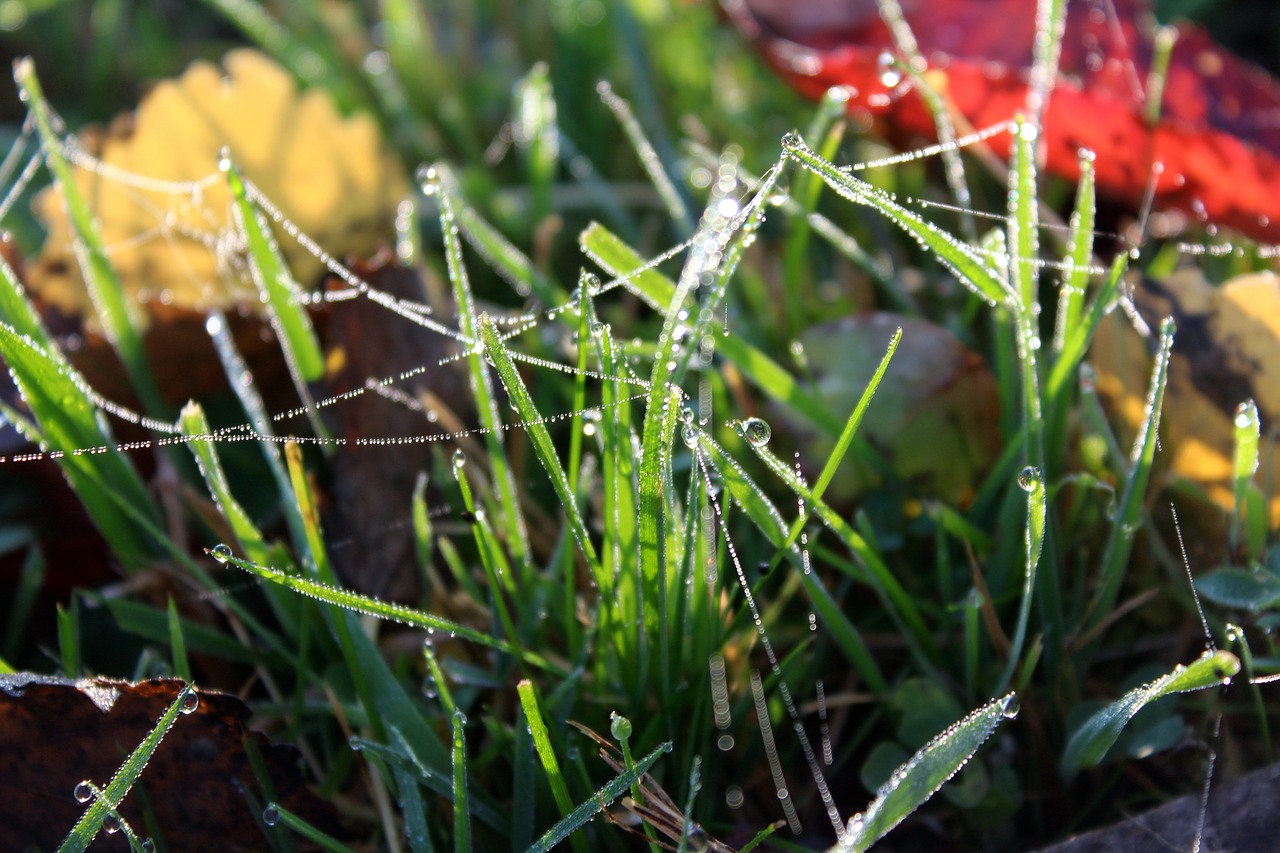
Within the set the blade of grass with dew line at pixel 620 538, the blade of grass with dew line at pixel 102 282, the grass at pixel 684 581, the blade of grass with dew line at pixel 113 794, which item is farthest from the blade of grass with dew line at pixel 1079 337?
the blade of grass with dew line at pixel 102 282

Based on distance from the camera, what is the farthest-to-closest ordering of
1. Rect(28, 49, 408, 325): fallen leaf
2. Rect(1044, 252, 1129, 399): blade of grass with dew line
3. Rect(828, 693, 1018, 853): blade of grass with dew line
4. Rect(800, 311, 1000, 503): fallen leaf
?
Rect(28, 49, 408, 325): fallen leaf
Rect(800, 311, 1000, 503): fallen leaf
Rect(1044, 252, 1129, 399): blade of grass with dew line
Rect(828, 693, 1018, 853): blade of grass with dew line

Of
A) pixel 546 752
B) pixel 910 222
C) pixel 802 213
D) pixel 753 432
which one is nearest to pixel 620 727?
pixel 546 752

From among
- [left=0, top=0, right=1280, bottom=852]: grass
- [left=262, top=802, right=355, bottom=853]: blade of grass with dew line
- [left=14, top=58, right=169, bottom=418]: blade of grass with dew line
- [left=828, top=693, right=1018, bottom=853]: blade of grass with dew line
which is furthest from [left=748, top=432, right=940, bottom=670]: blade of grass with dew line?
[left=14, top=58, right=169, bottom=418]: blade of grass with dew line

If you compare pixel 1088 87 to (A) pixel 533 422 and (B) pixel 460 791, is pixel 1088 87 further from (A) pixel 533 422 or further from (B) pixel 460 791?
(B) pixel 460 791

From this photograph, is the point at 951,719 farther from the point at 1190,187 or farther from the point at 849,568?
the point at 1190,187

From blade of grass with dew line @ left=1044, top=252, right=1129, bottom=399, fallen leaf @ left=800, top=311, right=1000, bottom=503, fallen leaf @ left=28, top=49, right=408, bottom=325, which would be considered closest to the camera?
Answer: blade of grass with dew line @ left=1044, top=252, right=1129, bottom=399

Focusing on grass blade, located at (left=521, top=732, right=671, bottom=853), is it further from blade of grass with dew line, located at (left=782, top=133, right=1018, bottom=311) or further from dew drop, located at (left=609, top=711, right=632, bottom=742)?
blade of grass with dew line, located at (left=782, top=133, right=1018, bottom=311)

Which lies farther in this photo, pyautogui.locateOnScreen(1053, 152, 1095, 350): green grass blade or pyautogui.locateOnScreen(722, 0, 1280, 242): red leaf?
pyautogui.locateOnScreen(722, 0, 1280, 242): red leaf
